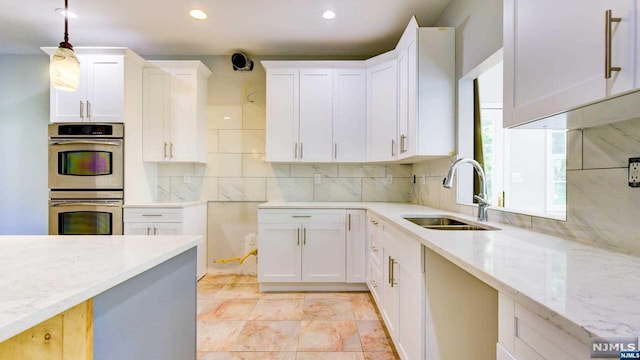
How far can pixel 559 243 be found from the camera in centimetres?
122

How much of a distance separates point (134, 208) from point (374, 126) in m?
2.57

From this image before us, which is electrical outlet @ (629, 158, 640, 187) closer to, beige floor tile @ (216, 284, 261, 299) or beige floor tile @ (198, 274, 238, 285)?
beige floor tile @ (216, 284, 261, 299)

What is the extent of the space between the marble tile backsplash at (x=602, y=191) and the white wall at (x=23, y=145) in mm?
4852

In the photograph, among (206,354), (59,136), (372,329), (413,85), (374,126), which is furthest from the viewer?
(374,126)

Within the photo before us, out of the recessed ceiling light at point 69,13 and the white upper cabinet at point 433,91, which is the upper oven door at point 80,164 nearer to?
the recessed ceiling light at point 69,13

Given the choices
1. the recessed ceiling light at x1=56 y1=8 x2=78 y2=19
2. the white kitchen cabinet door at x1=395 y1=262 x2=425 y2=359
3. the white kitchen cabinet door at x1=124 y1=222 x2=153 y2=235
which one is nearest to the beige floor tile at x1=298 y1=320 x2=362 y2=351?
the white kitchen cabinet door at x1=395 y1=262 x2=425 y2=359

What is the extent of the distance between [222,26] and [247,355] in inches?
113

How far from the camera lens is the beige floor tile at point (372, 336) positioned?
2.05m

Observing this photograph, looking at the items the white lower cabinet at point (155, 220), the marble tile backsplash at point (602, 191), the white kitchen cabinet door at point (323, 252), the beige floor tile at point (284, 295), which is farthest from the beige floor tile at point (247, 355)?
the marble tile backsplash at point (602, 191)

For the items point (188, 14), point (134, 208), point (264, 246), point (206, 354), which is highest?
point (188, 14)

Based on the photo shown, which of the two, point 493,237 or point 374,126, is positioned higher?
point 374,126

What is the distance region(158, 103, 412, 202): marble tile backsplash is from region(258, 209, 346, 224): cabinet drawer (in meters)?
0.58

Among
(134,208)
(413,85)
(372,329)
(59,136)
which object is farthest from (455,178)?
(59,136)

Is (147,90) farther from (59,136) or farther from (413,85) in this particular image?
(413,85)
